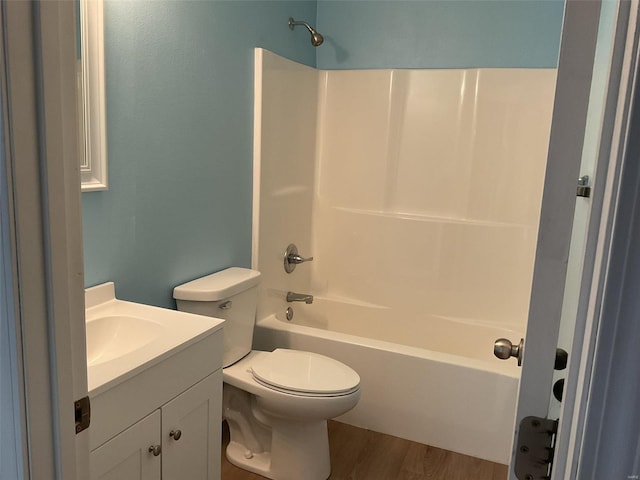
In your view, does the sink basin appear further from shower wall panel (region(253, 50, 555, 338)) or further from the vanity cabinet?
shower wall panel (region(253, 50, 555, 338))

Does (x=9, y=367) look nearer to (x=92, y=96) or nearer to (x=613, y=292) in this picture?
(x=613, y=292)

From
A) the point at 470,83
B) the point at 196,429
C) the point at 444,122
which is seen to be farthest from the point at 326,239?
the point at 196,429

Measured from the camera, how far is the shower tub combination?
8.11ft

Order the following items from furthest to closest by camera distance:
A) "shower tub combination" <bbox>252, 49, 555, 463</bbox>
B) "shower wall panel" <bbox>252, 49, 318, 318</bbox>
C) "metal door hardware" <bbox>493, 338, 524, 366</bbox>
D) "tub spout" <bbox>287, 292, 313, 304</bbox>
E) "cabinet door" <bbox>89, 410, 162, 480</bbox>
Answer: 1. "tub spout" <bbox>287, 292, 313, 304</bbox>
2. "shower wall panel" <bbox>252, 49, 318, 318</bbox>
3. "shower tub combination" <bbox>252, 49, 555, 463</bbox>
4. "cabinet door" <bbox>89, 410, 162, 480</bbox>
5. "metal door hardware" <bbox>493, 338, 524, 366</bbox>

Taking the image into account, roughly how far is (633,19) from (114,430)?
1299mm

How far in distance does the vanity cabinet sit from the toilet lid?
1.05ft

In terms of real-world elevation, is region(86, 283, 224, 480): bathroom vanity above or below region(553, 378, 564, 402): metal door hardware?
below

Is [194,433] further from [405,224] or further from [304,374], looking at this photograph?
[405,224]

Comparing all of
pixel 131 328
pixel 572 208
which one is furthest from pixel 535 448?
pixel 131 328

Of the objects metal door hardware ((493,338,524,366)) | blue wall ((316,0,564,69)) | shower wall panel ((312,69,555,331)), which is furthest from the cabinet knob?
blue wall ((316,0,564,69))

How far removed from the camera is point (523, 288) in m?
2.86

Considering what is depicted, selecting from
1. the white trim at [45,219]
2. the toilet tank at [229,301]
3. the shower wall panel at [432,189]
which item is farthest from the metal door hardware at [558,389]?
the shower wall panel at [432,189]

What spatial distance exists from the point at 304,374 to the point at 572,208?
5.27ft

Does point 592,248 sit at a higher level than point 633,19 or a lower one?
lower
